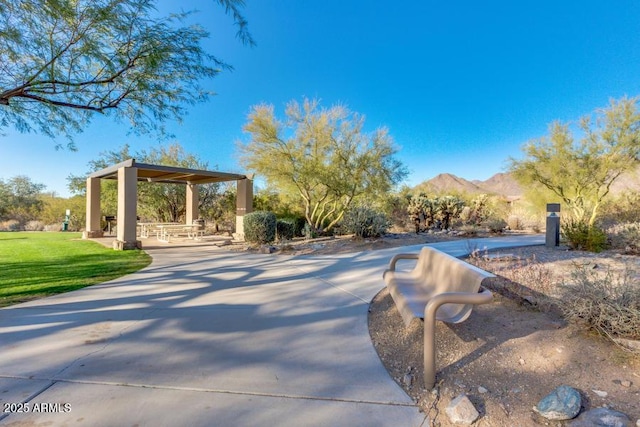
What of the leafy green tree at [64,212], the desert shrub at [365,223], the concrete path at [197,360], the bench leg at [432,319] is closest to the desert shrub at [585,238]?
the desert shrub at [365,223]

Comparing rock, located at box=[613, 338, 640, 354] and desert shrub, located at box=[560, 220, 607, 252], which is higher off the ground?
desert shrub, located at box=[560, 220, 607, 252]

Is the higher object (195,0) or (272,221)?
(195,0)

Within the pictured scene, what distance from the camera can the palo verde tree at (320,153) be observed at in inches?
505

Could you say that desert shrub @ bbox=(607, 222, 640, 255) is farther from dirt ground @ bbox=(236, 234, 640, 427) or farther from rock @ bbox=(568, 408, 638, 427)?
rock @ bbox=(568, 408, 638, 427)

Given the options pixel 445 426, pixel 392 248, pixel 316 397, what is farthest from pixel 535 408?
pixel 392 248

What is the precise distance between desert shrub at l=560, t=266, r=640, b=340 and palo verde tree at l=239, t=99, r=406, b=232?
10512 mm

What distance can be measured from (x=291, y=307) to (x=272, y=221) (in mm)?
7424

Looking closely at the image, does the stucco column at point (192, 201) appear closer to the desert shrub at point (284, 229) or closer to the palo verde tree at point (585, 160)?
the desert shrub at point (284, 229)

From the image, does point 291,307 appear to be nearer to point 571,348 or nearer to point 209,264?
point 571,348

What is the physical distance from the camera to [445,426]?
2.00 m

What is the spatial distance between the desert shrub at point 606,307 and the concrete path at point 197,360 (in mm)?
1896

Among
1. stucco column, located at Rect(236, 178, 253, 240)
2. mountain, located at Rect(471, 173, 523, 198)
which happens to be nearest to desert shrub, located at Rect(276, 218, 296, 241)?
stucco column, located at Rect(236, 178, 253, 240)

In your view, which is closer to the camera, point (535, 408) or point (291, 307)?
point (535, 408)

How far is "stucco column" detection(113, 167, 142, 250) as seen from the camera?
10.4 metres
